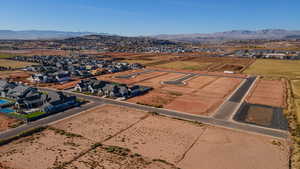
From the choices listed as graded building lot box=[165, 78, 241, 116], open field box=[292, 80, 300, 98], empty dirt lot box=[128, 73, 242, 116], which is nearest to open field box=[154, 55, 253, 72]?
empty dirt lot box=[128, 73, 242, 116]

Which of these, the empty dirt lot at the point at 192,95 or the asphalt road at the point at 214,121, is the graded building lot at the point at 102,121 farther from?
the empty dirt lot at the point at 192,95

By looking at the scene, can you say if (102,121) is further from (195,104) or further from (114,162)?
(195,104)

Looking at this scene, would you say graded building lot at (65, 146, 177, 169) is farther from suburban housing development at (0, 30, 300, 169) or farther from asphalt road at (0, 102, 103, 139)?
asphalt road at (0, 102, 103, 139)

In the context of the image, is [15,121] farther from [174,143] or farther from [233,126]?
[233,126]

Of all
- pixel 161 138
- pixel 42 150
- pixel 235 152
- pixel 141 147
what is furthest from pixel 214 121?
pixel 42 150

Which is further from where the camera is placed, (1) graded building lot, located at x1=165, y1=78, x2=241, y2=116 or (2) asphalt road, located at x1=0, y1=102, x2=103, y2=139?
(1) graded building lot, located at x1=165, y1=78, x2=241, y2=116
